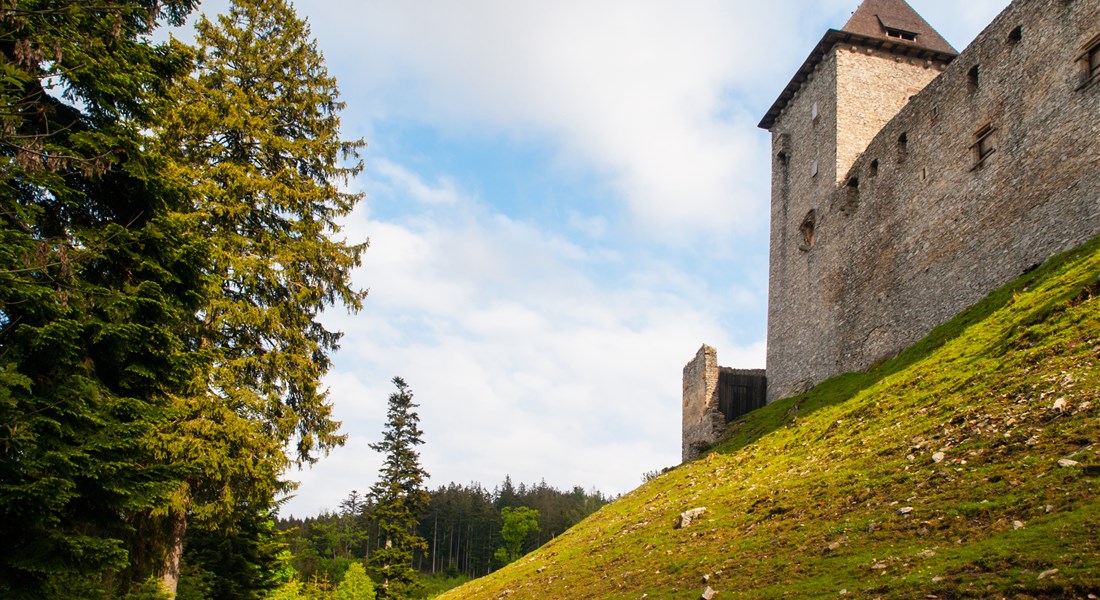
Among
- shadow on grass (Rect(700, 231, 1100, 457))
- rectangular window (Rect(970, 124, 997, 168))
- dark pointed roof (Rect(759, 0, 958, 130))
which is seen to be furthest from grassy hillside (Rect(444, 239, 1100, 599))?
dark pointed roof (Rect(759, 0, 958, 130))

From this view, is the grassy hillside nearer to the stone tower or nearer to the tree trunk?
the tree trunk

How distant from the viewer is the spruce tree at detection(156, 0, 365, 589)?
50.3ft

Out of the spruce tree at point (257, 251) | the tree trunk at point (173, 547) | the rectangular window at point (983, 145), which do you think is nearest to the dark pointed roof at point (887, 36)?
the rectangular window at point (983, 145)

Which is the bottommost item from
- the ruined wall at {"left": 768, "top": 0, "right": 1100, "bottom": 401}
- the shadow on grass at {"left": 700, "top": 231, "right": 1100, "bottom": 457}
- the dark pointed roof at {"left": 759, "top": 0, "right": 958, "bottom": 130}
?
the shadow on grass at {"left": 700, "top": 231, "right": 1100, "bottom": 457}

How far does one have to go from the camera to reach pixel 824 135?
36.5 meters

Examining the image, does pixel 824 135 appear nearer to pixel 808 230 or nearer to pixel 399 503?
pixel 808 230

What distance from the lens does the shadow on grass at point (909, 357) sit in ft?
57.9

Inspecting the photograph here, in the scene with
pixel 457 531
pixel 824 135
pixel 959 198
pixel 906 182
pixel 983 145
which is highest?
pixel 824 135

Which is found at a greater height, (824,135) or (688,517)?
(824,135)

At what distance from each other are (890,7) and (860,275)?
15.8 metres

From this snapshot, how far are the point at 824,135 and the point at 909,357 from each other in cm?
1576

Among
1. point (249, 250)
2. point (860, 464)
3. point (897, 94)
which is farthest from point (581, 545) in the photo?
point (897, 94)

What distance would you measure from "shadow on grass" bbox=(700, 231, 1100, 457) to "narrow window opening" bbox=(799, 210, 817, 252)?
22.6ft

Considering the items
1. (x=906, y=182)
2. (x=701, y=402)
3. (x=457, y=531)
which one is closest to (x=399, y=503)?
(x=701, y=402)
